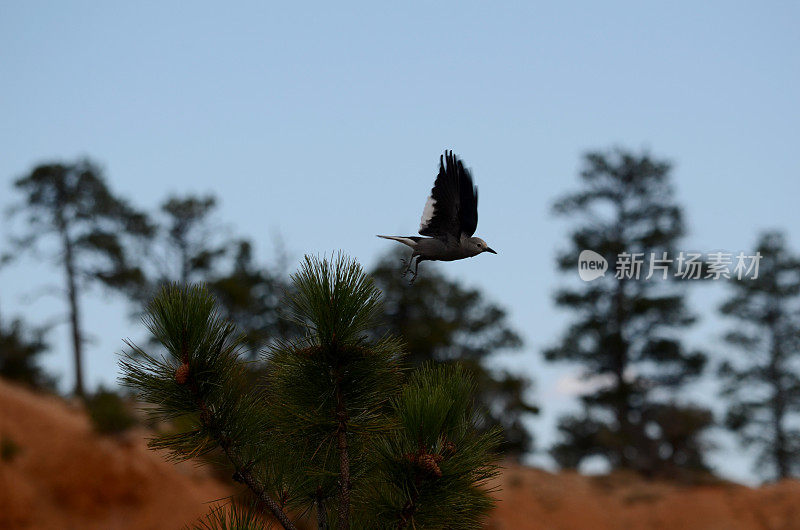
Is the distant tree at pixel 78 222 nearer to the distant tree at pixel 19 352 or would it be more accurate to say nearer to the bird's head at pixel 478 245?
the distant tree at pixel 19 352

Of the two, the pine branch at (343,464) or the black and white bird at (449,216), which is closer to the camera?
the black and white bird at (449,216)

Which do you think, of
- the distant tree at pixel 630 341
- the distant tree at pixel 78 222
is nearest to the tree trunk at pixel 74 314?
the distant tree at pixel 78 222

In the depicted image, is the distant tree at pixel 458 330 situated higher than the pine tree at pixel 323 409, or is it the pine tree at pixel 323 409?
the distant tree at pixel 458 330

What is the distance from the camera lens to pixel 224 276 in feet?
82.5

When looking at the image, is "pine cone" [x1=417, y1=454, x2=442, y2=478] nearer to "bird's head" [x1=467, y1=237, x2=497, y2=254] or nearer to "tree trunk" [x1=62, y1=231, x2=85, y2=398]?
"bird's head" [x1=467, y1=237, x2=497, y2=254]

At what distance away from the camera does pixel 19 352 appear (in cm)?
2488

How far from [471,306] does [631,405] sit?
19.3ft

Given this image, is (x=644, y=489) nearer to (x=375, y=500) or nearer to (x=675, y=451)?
(x=675, y=451)

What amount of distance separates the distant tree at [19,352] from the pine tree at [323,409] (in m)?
23.7

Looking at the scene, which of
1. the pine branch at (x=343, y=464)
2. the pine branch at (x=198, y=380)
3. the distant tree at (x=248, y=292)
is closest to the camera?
the pine branch at (x=198, y=380)

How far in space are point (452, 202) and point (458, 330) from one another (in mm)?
19888

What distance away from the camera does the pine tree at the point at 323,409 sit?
150 inches

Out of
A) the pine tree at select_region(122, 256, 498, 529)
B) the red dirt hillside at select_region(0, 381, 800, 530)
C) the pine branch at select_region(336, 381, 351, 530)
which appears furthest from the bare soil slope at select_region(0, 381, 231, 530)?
the pine branch at select_region(336, 381, 351, 530)

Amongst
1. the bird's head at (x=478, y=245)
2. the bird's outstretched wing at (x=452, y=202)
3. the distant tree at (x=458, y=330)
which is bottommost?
the bird's head at (x=478, y=245)
